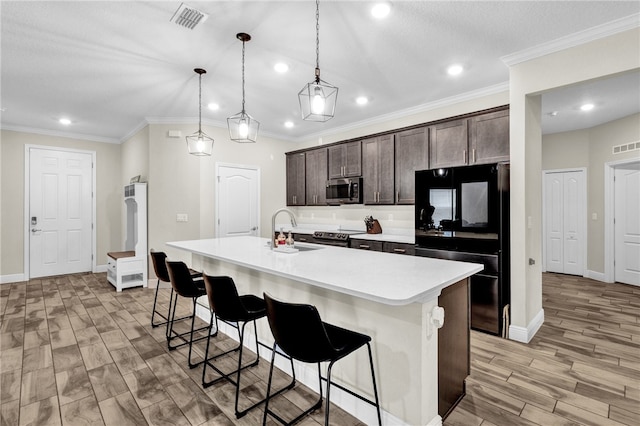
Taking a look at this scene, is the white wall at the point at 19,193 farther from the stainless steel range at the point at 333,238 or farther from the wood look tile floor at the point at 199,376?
the stainless steel range at the point at 333,238

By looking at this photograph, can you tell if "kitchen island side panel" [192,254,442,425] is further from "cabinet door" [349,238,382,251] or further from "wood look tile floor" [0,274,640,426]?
"cabinet door" [349,238,382,251]

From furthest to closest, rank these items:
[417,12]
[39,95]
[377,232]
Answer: [377,232], [39,95], [417,12]

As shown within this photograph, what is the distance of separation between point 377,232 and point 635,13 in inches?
140

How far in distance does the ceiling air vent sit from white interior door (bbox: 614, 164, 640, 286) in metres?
6.61

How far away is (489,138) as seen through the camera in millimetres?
3648

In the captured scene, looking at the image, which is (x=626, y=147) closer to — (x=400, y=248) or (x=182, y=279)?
(x=400, y=248)

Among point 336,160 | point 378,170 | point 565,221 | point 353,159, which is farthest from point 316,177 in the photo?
point 565,221

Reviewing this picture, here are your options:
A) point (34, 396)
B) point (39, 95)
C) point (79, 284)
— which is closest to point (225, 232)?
point (79, 284)

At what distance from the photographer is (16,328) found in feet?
11.4

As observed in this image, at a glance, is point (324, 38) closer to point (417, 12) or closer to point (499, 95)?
point (417, 12)

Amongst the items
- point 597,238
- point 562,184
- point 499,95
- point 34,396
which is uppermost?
point 499,95

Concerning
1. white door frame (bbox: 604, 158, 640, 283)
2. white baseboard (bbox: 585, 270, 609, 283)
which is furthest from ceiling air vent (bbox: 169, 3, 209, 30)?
white baseboard (bbox: 585, 270, 609, 283)

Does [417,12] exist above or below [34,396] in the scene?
above

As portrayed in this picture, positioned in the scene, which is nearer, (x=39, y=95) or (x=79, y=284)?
(x=39, y=95)
